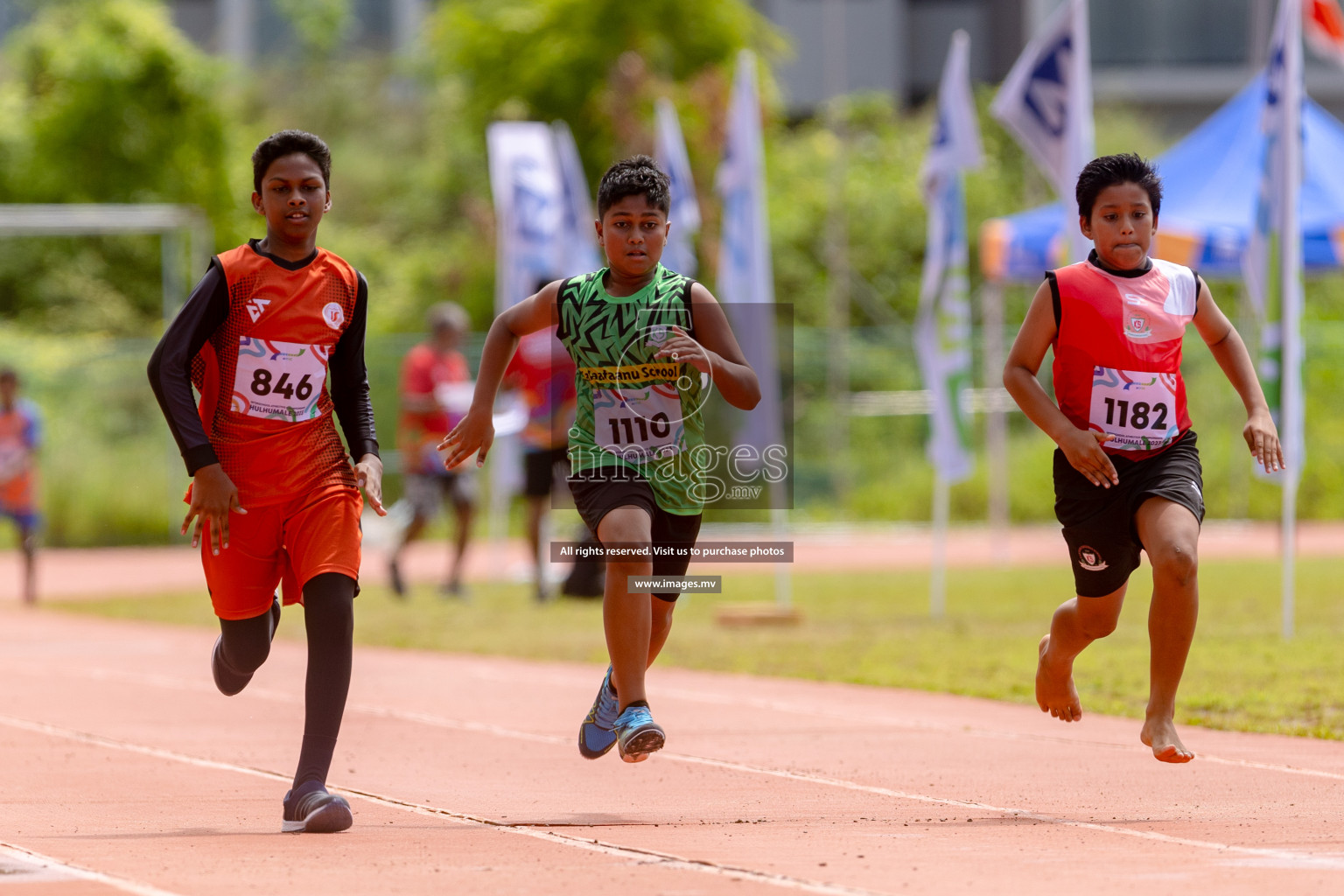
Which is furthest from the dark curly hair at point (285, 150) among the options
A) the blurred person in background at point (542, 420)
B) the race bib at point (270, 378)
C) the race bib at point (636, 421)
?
the blurred person in background at point (542, 420)

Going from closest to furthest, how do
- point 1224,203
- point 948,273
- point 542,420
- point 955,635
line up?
point 955,635
point 948,273
point 542,420
point 1224,203

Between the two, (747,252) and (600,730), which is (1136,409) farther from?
(747,252)

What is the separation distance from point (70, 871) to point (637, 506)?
7.10 feet

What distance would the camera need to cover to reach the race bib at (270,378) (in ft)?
19.1

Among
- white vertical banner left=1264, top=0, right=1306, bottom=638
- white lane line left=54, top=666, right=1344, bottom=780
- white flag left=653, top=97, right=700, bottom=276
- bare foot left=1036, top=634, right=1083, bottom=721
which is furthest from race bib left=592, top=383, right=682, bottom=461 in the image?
white flag left=653, top=97, right=700, bottom=276

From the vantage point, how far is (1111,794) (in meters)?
6.32

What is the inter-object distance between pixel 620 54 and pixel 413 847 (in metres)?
27.6

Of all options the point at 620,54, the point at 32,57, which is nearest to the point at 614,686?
the point at 620,54

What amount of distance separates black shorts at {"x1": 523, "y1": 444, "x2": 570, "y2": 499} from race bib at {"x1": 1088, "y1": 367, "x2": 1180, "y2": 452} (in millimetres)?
8818

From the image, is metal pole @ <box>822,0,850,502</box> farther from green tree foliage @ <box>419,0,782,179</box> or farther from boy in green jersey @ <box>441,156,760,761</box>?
boy in green jersey @ <box>441,156,760,761</box>

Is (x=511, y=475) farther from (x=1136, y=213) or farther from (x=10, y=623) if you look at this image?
(x=1136, y=213)

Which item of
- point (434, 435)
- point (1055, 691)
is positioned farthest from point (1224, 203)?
point (1055, 691)

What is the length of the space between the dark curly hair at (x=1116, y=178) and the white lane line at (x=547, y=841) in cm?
279

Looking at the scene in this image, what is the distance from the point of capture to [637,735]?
5.95m
